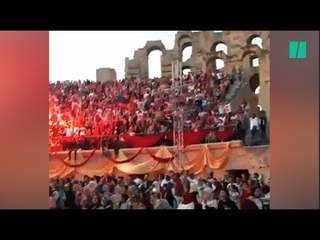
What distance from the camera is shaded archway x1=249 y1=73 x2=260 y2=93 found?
7.52 metres

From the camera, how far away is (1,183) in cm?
744

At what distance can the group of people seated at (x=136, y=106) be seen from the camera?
24.8 feet

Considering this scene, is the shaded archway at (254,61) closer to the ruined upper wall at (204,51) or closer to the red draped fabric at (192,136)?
the ruined upper wall at (204,51)

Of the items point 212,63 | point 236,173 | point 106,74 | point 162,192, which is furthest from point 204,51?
point 162,192

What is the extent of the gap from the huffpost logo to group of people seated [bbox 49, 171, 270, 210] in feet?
4.44

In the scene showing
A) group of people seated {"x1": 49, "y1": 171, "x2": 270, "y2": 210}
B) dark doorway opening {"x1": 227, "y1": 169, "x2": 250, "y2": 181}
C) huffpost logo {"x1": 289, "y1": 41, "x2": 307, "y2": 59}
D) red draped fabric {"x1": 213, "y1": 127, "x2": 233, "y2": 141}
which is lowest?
group of people seated {"x1": 49, "y1": 171, "x2": 270, "y2": 210}

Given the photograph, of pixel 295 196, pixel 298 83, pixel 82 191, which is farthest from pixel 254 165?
pixel 82 191

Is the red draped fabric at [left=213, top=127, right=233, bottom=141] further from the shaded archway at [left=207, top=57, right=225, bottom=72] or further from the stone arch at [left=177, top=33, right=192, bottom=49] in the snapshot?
the stone arch at [left=177, top=33, right=192, bottom=49]

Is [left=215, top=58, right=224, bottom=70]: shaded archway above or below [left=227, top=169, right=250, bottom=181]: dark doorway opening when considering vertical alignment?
above

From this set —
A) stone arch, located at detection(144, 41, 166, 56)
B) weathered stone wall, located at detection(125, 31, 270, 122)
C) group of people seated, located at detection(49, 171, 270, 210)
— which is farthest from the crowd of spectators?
group of people seated, located at detection(49, 171, 270, 210)
